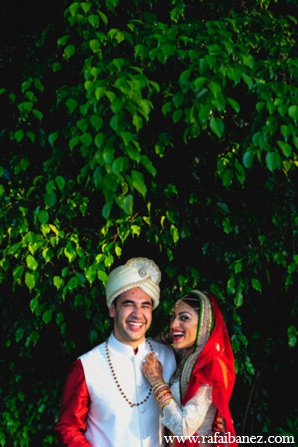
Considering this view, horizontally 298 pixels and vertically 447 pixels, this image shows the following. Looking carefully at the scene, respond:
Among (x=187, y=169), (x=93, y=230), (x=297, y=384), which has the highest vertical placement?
(x=187, y=169)

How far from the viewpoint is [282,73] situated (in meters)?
3.56

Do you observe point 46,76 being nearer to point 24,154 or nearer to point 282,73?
point 24,154

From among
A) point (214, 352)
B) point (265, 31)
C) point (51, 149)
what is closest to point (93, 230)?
point (51, 149)

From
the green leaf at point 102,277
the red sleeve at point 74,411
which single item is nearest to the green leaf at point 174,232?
the green leaf at point 102,277

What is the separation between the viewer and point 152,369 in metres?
3.41

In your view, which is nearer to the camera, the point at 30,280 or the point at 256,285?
the point at 30,280

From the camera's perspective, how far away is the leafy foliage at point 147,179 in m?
3.32

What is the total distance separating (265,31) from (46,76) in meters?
1.25

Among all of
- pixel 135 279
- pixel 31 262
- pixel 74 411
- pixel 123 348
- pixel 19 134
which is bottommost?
pixel 74 411

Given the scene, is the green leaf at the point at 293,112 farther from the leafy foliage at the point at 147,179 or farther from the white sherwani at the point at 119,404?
the white sherwani at the point at 119,404

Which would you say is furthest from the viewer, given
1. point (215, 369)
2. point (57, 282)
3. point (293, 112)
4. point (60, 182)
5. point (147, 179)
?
point (147, 179)

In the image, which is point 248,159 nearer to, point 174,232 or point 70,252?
point 174,232

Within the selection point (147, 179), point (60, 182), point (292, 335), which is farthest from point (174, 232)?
point (292, 335)

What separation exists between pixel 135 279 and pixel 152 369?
1.39 ft
